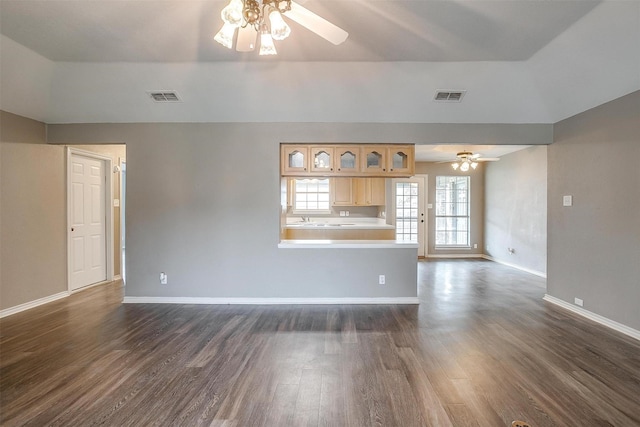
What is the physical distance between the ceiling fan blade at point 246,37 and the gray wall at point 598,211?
381 cm

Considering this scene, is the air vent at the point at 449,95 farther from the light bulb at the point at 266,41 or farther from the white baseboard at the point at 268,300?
the white baseboard at the point at 268,300

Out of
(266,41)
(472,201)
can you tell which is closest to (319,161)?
(266,41)

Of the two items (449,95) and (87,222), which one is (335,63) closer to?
(449,95)

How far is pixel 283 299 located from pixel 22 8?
383cm

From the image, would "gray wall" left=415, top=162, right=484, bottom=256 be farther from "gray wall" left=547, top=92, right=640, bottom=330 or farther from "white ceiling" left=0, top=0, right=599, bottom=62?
"white ceiling" left=0, top=0, right=599, bottom=62

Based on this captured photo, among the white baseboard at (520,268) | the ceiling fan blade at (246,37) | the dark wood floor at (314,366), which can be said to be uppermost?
the ceiling fan blade at (246,37)

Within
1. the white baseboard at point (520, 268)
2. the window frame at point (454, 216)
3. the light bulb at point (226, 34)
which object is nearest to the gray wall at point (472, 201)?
the window frame at point (454, 216)

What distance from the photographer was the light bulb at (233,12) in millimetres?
1646

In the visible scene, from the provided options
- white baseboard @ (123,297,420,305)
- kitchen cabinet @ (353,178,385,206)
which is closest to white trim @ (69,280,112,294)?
white baseboard @ (123,297,420,305)

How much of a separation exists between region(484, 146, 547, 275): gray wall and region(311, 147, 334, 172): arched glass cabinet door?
4.36 m

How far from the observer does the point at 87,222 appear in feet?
15.3

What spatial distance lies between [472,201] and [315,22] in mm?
7139

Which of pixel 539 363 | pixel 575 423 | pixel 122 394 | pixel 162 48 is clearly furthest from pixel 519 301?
pixel 162 48

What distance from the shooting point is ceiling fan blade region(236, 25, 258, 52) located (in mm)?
1941
